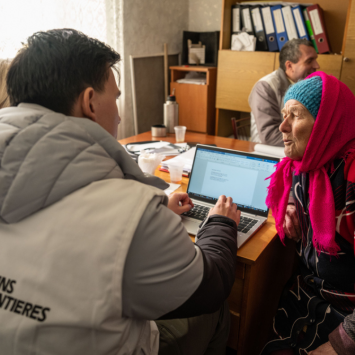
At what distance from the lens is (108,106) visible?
888 mm

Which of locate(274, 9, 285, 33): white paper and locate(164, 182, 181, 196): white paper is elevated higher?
locate(274, 9, 285, 33): white paper

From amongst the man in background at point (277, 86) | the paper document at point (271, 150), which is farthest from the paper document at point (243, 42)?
the paper document at point (271, 150)

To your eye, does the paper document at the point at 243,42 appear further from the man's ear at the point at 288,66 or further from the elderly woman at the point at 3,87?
the elderly woman at the point at 3,87

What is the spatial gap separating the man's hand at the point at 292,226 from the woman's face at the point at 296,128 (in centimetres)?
24

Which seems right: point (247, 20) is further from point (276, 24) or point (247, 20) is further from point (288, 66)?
point (288, 66)

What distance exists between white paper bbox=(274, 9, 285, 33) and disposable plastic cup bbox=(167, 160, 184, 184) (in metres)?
2.06

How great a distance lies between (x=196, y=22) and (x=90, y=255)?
3.81 metres

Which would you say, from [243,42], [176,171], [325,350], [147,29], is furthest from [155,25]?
[325,350]

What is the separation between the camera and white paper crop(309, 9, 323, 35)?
3.01 metres

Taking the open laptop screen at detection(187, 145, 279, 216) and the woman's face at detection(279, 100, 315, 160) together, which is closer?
the woman's face at detection(279, 100, 315, 160)

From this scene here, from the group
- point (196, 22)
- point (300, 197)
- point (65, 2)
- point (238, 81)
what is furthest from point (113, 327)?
point (196, 22)

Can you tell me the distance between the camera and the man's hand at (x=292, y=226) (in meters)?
1.32

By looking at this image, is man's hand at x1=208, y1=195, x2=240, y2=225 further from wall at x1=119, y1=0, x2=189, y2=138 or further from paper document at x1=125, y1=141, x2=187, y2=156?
wall at x1=119, y1=0, x2=189, y2=138

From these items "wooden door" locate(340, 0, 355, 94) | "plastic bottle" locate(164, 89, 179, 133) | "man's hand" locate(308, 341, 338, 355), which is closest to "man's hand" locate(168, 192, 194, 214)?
"man's hand" locate(308, 341, 338, 355)
